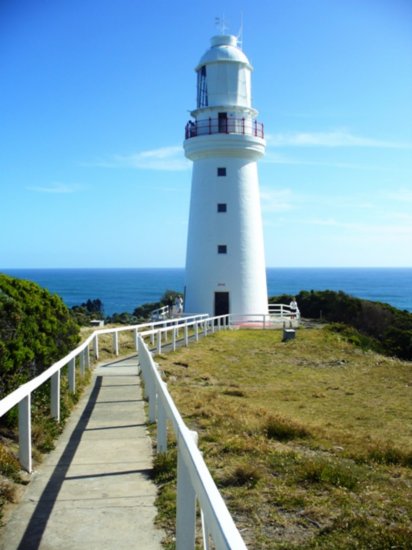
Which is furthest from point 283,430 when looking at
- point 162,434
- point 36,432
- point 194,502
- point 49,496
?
point 194,502

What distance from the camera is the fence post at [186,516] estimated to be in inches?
153

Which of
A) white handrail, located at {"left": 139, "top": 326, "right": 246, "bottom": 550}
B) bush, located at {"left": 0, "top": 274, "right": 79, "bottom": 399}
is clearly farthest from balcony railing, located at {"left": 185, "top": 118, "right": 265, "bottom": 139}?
A: white handrail, located at {"left": 139, "top": 326, "right": 246, "bottom": 550}

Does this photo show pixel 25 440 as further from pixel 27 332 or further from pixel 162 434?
pixel 27 332

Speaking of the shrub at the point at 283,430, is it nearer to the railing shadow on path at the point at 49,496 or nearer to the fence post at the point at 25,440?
the railing shadow on path at the point at 49,496

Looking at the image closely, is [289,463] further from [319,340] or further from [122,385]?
[319,340]

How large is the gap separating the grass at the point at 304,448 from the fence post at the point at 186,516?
89 cm

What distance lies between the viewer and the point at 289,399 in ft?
44.6

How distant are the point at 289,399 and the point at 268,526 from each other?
28.9 feet

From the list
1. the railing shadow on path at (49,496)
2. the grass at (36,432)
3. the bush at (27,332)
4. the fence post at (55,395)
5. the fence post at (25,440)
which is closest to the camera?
the railing shadow on path at (49,496)

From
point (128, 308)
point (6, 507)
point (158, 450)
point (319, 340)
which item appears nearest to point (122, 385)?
point (158, 450)

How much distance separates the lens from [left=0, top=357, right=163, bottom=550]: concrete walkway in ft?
14.8

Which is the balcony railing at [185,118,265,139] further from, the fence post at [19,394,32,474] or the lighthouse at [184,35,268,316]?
the fence post at [19,394,32,474]

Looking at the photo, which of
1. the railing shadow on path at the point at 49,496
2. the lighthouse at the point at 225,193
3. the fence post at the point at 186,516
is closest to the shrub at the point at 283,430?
the railing shadow on path at the point at 49,496

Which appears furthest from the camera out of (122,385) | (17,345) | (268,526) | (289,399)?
(289,399)
